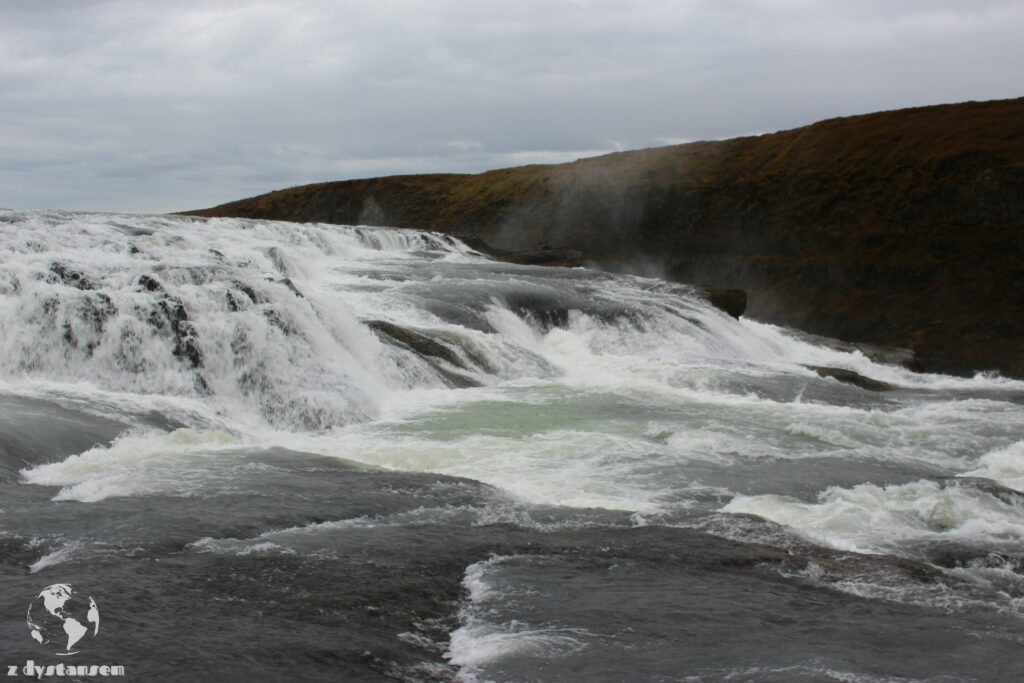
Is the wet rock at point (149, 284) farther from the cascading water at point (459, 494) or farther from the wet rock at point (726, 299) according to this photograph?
the wet rock at point (726, 299)

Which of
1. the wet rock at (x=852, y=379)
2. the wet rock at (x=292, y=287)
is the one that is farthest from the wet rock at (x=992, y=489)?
the wet rock at (x=292, y=287)

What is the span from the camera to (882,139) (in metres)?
41.7

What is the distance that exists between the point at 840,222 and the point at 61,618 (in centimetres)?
3712

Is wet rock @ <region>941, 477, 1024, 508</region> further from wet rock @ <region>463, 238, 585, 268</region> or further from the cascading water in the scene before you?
wet rock @ <region>463, 238, 585, 268</region>

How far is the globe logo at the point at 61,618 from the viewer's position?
19.5ft

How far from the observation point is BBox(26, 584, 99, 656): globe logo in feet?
19.5

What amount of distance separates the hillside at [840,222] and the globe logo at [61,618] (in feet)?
102

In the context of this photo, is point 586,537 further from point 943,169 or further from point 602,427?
point 943,169

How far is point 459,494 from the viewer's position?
9.77 metres

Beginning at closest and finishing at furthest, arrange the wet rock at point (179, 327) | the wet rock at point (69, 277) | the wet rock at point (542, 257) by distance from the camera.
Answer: the wet rock at point (179, 327) → the wet rock at point (69, 277) → the wet rock at point (542, 257)

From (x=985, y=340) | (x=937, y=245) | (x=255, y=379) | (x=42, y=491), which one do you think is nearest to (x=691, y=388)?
(x=255, y=379)

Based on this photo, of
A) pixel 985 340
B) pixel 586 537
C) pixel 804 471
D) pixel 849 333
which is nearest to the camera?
pixel 586 537

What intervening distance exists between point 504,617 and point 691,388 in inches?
483

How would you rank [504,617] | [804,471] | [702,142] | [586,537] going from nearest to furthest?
[504,617]
[586,537]
[804,471]
[702,142]
